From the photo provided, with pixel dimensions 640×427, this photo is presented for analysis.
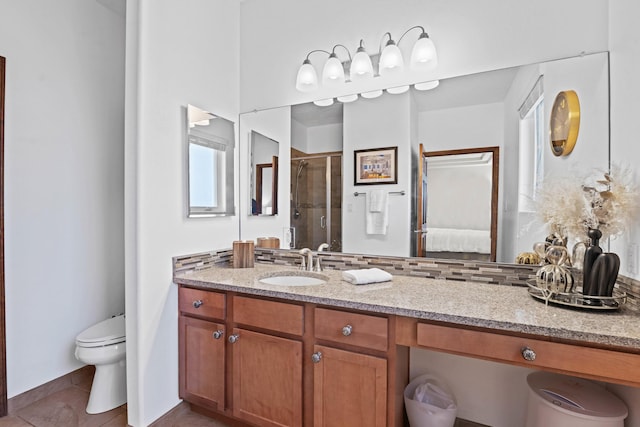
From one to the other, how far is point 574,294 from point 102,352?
2.41 m

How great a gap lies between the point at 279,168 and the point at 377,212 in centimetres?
79

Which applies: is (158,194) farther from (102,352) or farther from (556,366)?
(556,366)

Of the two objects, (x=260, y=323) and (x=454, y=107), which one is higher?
(x=454, y=107)

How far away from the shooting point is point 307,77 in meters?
2.08

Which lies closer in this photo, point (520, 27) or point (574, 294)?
point (574, 294)

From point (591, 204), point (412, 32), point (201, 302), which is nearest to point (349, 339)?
point (201, 302)

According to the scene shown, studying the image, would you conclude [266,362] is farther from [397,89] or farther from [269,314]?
[397,89]

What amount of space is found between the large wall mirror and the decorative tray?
0.36m

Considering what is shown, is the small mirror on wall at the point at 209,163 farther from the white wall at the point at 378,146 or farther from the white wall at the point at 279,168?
the white wall at the point at 378,146

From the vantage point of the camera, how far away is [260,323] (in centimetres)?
158

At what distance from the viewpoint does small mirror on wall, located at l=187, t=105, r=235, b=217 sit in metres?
1.96

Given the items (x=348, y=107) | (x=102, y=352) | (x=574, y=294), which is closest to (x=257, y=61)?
(x=348, y=107)

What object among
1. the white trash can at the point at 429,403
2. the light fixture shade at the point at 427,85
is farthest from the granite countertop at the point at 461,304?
the light fixture shade at the point at 427,85

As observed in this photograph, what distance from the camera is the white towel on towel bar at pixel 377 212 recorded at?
1.94m
